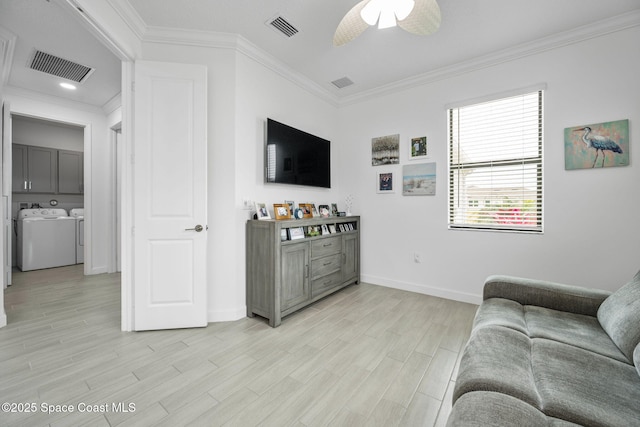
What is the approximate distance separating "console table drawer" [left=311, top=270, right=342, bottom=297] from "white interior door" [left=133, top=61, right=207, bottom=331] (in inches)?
44.6

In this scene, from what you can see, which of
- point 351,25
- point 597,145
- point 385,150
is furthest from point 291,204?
point 597,145

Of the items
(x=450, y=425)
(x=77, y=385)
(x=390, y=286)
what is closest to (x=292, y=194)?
(x=390, y=286)

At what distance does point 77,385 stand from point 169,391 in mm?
611

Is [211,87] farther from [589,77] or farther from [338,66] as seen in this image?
[589,77]

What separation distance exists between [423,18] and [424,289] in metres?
2.88

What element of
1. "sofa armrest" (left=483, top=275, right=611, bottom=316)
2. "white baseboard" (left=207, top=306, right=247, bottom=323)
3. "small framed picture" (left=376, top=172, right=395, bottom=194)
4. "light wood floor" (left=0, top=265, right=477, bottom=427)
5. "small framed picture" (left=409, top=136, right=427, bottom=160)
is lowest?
"light wood floor" (left=0, top=265, right=477, bottom=427)

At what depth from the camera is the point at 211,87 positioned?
2596 millimetres

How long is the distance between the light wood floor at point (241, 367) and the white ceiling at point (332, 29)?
2.54 m

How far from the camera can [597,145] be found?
2438 mm

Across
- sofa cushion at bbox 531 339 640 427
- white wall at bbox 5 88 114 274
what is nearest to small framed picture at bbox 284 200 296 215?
sofa cushion at bbox 531 339 640 427

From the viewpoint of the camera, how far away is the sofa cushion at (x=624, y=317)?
1.15m

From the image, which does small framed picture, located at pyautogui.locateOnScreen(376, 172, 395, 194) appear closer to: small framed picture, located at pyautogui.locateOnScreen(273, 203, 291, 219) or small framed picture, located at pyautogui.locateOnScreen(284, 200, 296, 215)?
small framed picture, located at pyautogui.locateOnScreen(284, 200, 296, 215)

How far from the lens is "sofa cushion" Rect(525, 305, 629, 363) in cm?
123

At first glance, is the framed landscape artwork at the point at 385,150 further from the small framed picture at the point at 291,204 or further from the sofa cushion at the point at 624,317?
the sofa cushion at the point at 624,317
